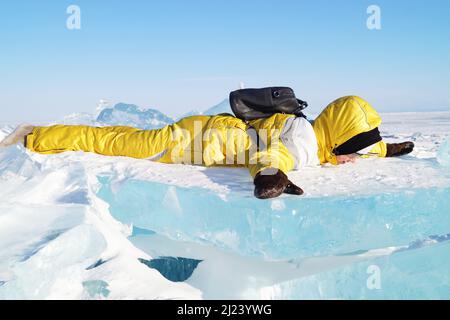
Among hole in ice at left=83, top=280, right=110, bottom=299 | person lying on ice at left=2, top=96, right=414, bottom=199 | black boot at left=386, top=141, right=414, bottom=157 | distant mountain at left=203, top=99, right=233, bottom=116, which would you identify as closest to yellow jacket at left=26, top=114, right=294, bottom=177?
person lying on ice at left=2, top=96, right=414, bottom=199

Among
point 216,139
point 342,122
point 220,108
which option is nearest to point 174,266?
point 216,139

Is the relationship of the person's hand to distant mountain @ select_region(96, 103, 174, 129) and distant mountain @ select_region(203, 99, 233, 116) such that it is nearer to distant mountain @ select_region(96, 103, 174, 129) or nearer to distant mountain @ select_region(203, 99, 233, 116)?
distant mountain @ select_region(203, 99, 233, 116)

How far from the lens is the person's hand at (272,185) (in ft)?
7.57

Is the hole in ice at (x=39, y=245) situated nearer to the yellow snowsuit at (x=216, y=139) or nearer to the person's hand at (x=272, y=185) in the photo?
the person's hand at (x=272, y=185)

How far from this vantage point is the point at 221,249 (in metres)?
2.51

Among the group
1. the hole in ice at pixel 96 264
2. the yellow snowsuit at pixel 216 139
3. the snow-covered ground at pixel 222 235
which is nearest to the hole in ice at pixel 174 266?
the snow-covered ground at pixel 222 235

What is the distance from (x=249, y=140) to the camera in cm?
305

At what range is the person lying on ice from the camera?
2861 mm

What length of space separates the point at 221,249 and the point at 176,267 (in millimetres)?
253

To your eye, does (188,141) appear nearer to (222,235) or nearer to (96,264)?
Result: (222,235)

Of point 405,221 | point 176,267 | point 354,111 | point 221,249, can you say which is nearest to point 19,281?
point 176,267

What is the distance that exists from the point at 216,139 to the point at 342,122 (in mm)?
Result: 809

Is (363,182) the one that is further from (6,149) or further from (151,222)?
(6,149)

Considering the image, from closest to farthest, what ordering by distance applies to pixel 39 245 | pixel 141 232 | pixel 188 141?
pixel 39 245
pixel 141 232
pixel 188 141
